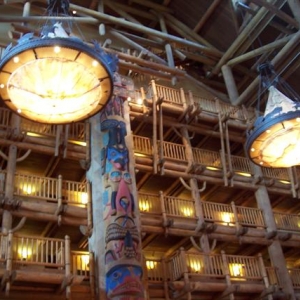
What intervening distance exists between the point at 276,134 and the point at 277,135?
0.06 meters

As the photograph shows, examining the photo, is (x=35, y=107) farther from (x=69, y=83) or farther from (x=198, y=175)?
(x=198, y=175)

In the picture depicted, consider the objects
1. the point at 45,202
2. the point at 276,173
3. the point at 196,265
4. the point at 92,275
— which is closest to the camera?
the point at 92,275

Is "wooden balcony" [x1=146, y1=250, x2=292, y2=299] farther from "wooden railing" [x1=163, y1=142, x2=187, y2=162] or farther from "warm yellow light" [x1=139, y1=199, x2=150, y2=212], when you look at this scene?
"wooden railing" [x1=163, y1=142, x2=187, y2=162]

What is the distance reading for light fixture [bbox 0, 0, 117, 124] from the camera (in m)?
12.6

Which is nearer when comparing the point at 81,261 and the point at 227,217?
the point at 81,261

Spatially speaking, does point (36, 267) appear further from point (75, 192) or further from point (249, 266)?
point (249, 266)

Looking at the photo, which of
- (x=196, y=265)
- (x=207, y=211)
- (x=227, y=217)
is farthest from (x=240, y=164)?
(x=196, y=265)

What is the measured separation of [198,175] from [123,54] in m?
6.85

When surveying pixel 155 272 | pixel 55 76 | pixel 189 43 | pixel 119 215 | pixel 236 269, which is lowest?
pixel 155 272

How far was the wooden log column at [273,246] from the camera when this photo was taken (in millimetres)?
19531

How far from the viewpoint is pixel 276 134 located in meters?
16.2

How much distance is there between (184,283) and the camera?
55.0ft

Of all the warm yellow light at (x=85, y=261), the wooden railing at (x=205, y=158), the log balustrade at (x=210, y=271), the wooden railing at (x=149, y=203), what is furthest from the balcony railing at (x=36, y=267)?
the wooden railing at (x=205, y=158)

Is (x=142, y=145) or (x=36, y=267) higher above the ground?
(x=142, y=145)
